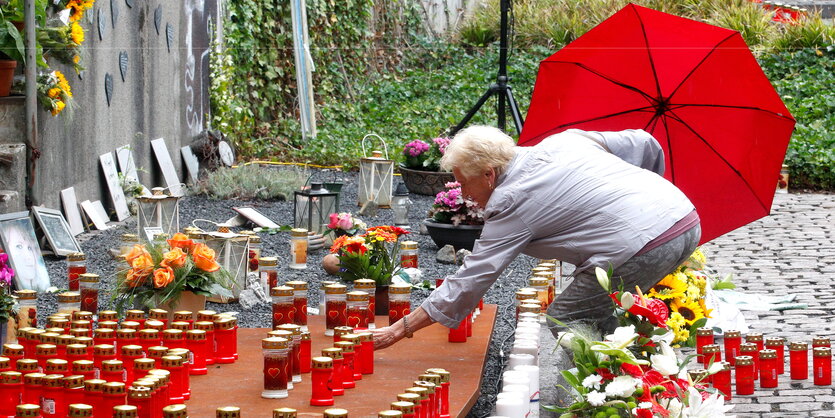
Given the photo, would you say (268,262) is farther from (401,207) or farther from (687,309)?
(401,207)

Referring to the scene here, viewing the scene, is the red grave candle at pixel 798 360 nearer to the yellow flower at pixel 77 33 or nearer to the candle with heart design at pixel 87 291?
the candle with heart design at pixel 87 291

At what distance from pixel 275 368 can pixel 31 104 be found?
4.41 meters

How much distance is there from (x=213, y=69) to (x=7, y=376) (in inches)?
391

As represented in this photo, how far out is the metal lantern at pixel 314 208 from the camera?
844 cm

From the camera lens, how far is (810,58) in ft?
50.7

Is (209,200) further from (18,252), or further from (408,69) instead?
(408,69)

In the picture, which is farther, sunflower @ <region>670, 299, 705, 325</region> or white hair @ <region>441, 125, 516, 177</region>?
sunflower @ <region>670, 299, 705, 325</region>

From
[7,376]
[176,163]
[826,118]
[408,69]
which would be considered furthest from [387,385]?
[408,69]

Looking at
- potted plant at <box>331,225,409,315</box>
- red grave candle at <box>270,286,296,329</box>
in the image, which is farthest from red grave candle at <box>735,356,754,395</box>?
red grave candle at <box>270,286,296,329</box>

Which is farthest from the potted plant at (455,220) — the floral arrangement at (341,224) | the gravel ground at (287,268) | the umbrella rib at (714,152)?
the umbrella rib at (714,152)

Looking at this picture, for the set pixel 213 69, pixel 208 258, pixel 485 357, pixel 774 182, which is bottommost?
pixel 485 357

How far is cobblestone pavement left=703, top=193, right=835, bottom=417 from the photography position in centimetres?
494

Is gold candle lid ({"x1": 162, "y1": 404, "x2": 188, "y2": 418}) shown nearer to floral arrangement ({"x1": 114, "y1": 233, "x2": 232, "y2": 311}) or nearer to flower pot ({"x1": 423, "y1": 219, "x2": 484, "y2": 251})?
floral arrangement ({"x1": 114, "y1": 233, "x2": 232, "y2": 311})

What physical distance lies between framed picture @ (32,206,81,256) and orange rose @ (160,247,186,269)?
2.87 m
